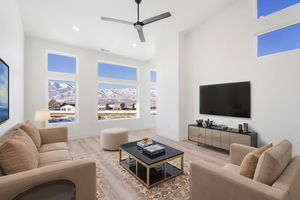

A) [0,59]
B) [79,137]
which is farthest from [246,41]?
[79,137]

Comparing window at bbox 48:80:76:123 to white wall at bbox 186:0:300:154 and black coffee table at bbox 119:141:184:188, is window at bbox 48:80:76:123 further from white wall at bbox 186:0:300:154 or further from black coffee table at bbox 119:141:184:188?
white wall at bbox 186:0:300:154

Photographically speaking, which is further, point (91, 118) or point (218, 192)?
point (91, 118)

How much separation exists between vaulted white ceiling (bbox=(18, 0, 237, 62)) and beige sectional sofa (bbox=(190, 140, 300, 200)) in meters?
3.43

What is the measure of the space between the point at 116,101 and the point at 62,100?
72.4 inches

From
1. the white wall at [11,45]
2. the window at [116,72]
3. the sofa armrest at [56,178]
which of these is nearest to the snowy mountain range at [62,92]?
the window at [116,72]

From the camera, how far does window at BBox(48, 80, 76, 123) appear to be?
4457mm

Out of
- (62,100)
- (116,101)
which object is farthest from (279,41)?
(62,100)

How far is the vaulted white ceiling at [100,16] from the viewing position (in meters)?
3.12

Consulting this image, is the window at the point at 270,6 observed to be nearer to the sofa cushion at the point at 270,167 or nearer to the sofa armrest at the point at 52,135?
the sofa cushion at the point at 270,167

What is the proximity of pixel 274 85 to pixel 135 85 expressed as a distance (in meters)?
4.51

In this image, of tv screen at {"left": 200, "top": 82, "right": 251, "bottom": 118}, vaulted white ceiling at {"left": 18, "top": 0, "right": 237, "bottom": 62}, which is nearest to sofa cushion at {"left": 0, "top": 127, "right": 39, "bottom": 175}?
vaulted white ceiling at {"left": 18, "top": 0, "right": 237, "bottom": 62}

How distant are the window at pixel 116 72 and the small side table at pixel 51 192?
451 cm

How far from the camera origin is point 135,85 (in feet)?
20.2

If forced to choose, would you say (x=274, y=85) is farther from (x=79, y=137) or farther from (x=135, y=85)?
(x=79, y=137)
